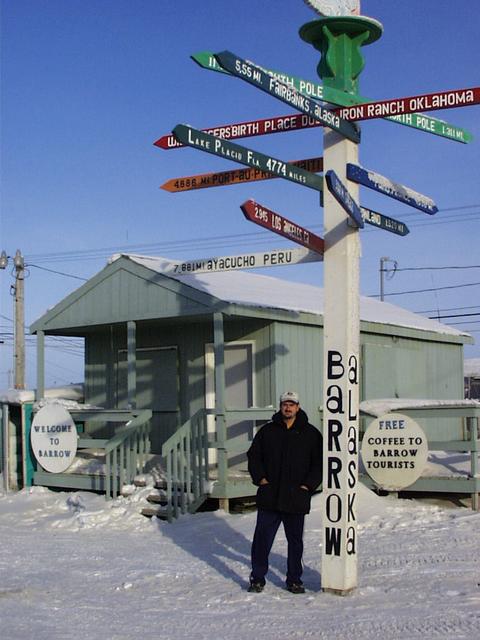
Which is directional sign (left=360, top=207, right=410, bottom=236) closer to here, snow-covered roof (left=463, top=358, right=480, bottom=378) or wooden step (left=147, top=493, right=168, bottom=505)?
wooden step (left=147, top=493, right=168, bottom=505)

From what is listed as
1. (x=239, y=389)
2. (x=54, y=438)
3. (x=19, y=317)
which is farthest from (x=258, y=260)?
(x=19, y=317)

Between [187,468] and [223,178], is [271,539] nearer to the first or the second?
[223,178]

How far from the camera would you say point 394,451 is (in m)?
11.7

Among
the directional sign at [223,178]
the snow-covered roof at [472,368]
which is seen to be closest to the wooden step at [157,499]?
the directional sign at [223,178]

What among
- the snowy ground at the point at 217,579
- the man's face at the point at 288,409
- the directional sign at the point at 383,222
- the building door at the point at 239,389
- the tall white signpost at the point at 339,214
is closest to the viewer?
the snowy ground at the point at 217,579

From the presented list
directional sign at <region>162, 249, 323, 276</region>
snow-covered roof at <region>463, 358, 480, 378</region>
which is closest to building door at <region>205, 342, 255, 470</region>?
directional sign at <region>162, 249, 323, 276</region>

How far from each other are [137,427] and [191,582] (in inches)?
209

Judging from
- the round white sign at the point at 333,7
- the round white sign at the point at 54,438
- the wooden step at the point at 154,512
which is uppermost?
the round white sign at the point at 333,7

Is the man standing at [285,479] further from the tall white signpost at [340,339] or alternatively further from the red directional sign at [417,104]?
the red directional sign at [417,104]

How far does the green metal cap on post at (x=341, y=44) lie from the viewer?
285 inches

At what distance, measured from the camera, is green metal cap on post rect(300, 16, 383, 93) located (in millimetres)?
7238

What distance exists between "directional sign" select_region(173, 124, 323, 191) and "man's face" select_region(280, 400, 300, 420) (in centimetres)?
181

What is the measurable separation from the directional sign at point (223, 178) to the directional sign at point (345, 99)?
78 cm

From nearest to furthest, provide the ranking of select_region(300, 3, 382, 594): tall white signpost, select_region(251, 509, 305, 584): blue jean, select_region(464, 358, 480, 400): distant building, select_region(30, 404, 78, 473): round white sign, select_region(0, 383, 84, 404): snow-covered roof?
select_region(300, 3, 382, 594): tall white signpost < select_region(251, 509, 305, 584): blue jean < select_region(30, 404, 78, 473): round white sign < select_region(0, 383, 84, 404): snow-covered roof < select_region(464, 358, 480, 400): distant building
